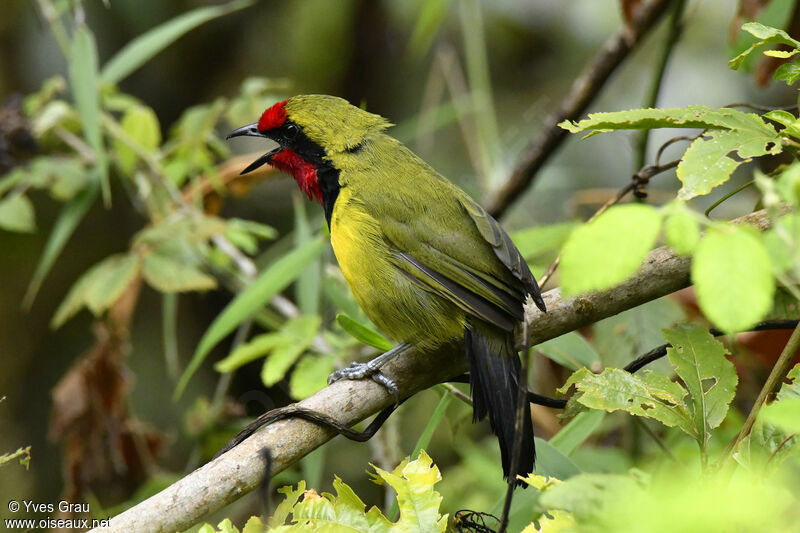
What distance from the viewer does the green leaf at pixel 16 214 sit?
3.21 meters

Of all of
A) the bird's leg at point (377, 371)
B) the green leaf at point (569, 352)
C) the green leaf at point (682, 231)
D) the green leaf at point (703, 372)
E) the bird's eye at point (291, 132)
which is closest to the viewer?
the green leaf at point (682, 231)

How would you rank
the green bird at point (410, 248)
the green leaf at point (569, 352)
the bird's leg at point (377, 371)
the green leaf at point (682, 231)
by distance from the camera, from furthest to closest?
Result: the green leaf at point (569, 352) < the green bird at point (410, 248) < the bird's leg at point (377, 371) < the green leaf at point (682, 231)

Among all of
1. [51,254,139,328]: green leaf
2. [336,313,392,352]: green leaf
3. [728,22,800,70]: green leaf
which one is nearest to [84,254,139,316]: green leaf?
[51,254,139,328]: green leaf

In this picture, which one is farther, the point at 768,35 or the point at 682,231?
the point at 768,35

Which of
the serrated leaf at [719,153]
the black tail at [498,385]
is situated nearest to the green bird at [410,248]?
the black tail at [498,385]

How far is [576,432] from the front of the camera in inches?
83.5

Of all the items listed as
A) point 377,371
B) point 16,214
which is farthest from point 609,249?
point 16,214

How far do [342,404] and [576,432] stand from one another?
749 mm

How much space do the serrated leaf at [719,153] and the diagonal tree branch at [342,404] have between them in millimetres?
303

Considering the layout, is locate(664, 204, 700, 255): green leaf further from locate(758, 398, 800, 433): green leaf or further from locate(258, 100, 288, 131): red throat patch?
locate(258, 100, 288, 131): red throat patch

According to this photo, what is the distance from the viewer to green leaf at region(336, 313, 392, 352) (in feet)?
6.21

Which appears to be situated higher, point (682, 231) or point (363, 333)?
point (682, 231)

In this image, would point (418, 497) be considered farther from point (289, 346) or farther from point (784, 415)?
point (289, 346)

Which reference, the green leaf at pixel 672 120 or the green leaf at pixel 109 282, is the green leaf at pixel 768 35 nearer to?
the green leaf at pixel 672 120
